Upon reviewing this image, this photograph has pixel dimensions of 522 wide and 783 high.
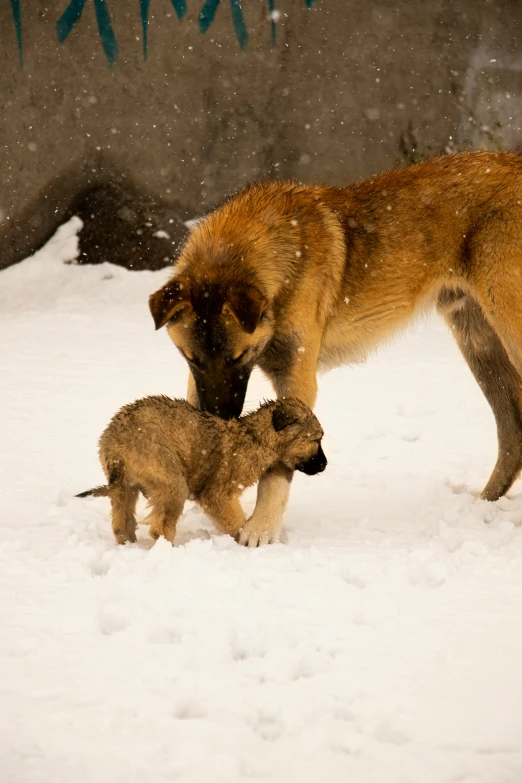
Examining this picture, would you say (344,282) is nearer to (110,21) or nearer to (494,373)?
(494,373)

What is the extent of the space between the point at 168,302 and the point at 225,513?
109 centimetres

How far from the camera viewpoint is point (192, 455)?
413 cm

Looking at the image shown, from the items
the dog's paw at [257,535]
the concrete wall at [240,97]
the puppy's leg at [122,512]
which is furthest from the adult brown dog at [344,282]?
the concrete wall at [240,97]

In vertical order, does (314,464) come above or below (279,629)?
above

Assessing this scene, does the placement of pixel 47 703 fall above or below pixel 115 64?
below

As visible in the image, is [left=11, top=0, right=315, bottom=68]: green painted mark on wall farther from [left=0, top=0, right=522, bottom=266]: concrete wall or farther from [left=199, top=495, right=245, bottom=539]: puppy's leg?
[left=199, top=495, right=245, bottom=539]: puppy's leg

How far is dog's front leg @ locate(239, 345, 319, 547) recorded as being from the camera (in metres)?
4.19

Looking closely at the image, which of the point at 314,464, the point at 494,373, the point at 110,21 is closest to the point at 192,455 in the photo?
the point at 314,464

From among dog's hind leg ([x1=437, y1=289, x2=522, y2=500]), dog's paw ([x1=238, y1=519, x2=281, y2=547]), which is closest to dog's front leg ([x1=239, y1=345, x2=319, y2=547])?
dog's paw ([x1=238, y1=519, x2=281, y2=547])

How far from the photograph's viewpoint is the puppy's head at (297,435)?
4.35 m

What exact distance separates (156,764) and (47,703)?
18.1 inches

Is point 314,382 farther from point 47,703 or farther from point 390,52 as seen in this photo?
point 390,52

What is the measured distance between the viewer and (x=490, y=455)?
227 inches

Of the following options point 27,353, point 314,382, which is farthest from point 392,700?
point 27,353
